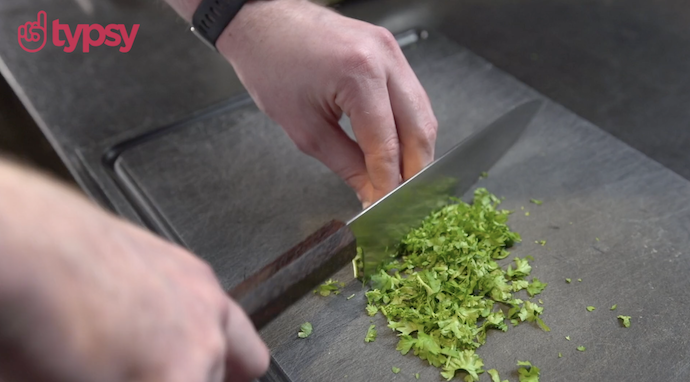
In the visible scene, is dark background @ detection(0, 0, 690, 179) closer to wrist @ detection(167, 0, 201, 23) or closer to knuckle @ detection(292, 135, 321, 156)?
wrist @ detection(167, 0, 201, 23)

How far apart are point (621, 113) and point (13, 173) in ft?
6.16

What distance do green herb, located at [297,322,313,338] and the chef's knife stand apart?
182 mm

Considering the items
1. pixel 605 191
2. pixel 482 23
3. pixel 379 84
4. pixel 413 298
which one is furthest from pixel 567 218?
pixel 482 23

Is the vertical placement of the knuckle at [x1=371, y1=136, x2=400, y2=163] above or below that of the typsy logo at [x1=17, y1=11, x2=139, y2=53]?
below

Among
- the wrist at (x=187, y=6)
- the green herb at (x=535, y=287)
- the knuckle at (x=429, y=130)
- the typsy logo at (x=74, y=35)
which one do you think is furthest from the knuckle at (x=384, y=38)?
the typsy logo at (x=74, y=35)

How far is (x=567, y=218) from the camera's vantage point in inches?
54.9

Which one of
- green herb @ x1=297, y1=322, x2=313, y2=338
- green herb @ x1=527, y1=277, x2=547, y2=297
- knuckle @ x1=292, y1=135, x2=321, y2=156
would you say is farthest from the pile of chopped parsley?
knuckle @ x1=292, y1=135, x2=321, y2=156

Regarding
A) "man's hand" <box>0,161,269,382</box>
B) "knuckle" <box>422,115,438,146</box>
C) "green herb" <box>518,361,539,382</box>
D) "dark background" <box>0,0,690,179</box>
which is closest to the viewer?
"man's hand" <box>0,161,269,382</box>

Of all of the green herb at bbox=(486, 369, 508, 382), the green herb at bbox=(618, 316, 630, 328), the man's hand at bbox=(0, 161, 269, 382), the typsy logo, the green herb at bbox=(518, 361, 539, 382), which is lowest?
the green herb at bbox=(618, 316, 630, 328)

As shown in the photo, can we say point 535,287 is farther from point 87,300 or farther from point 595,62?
point 595,62

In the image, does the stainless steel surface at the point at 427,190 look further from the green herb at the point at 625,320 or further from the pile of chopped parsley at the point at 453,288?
the green herb at the point at 625,320

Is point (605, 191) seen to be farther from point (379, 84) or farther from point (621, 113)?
point (379, 84)

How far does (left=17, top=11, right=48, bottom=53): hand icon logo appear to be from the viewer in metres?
2.10

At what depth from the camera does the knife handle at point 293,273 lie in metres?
0.87
